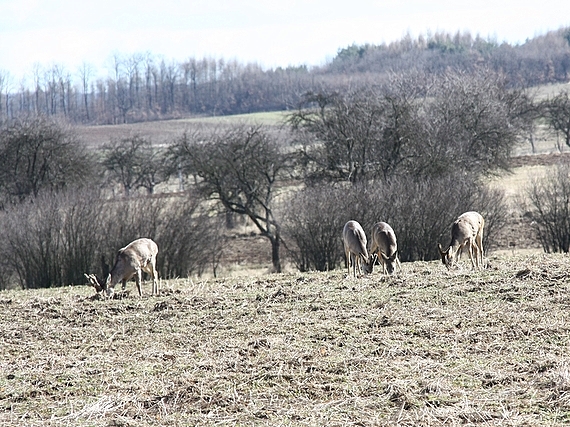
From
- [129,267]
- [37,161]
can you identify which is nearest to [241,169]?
[37,161]

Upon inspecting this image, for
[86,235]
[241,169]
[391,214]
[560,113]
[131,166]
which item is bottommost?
[86,235]

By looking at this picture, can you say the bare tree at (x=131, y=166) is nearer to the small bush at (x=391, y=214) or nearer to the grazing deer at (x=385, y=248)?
the small bush at (x=391, y=214)

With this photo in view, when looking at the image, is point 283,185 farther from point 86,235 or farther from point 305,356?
point 305,356

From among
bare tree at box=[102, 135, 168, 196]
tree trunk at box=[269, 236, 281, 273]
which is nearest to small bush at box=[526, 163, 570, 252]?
tree trunk at box=[269, 236, 281, 273]

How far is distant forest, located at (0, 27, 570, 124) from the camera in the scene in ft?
443

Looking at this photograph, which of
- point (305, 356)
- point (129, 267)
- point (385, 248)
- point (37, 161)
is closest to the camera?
point (305, 356)

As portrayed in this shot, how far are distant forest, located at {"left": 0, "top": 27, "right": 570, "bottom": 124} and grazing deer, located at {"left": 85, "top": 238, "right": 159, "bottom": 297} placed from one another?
109 m

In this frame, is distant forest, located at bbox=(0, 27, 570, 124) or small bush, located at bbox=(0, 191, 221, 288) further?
distant forest, located at bbox=(0, 27, 570, 124)

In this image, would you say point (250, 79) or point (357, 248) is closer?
point (357, 248)

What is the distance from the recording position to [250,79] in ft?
505

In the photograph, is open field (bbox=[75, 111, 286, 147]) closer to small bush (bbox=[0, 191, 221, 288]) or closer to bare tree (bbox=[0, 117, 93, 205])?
bare tree (bbox=[0, 117, 93, 205])

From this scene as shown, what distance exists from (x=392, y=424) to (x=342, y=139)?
39397 millimetres

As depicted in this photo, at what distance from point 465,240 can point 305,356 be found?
35.9 ft

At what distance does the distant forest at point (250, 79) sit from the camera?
135 metres
